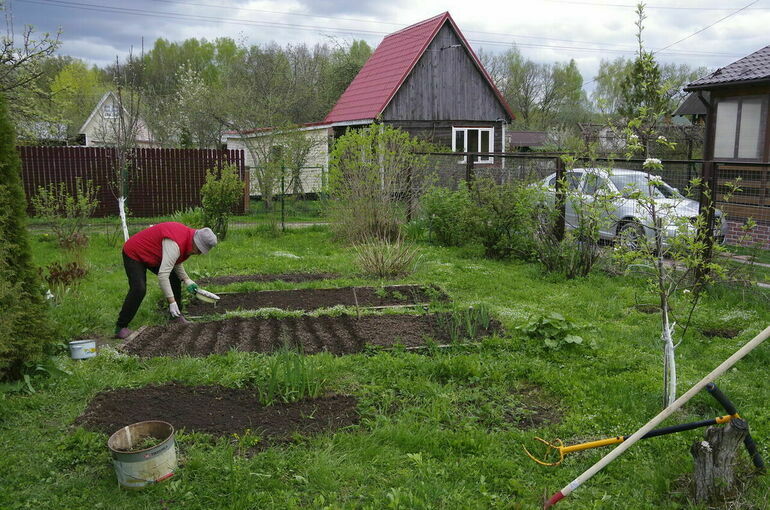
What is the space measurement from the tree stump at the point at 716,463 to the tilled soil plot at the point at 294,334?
2.82m

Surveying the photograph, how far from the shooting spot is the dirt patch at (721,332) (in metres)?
6.10

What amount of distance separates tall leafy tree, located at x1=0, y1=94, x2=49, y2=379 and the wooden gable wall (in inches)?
641

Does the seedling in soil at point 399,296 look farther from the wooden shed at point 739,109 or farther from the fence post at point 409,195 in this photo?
the wooden shed at point 739,109

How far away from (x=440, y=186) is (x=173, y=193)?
849 cm

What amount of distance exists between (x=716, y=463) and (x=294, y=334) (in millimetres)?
3968

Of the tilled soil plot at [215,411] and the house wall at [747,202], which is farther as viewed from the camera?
the house wall at [747,202]

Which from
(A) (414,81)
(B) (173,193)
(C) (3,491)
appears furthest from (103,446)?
(A) (414,81)

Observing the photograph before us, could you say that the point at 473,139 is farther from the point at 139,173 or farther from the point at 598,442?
the point at 598,442

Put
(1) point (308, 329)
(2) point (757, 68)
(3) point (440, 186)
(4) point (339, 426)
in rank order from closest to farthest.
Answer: (4) point (339, 426), (1) point (308, 329), (3) point (440, 186), (2) point (757, 68)

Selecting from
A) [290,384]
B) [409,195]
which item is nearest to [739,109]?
[409,195]

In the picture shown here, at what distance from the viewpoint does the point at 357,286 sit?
8336 mm

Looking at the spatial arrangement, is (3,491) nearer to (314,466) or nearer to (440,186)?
(314,466)

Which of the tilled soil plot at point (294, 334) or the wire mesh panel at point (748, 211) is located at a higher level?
the wire mesh panel at point (748, 211)

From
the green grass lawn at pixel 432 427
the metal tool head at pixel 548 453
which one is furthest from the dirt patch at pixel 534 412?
the metal tool head at pixel 548 453
